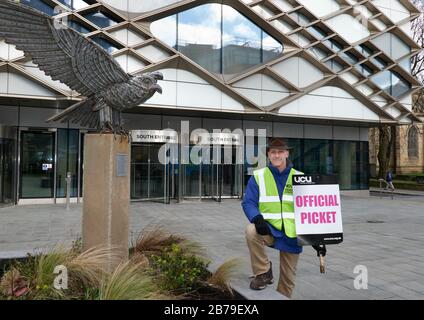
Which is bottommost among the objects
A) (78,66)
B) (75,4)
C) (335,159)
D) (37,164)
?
(37,164)

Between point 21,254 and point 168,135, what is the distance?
11890 millimetres

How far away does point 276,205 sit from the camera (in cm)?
420

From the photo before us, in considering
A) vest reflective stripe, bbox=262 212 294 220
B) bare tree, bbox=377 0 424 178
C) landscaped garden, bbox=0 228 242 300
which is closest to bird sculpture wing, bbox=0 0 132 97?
landscaped garden, bbox=0 228 242 300

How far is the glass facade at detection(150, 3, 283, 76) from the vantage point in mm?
17609

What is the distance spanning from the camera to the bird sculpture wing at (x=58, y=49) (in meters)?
4.31

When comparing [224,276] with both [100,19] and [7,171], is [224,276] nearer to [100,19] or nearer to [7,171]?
[7,171]

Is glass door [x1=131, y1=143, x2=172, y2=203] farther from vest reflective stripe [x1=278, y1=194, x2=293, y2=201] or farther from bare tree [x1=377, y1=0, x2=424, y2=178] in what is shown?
bare tree [x1=377, y1=0, x2=424, y2=178]

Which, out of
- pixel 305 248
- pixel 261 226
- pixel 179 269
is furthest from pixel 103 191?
pixel 305 248

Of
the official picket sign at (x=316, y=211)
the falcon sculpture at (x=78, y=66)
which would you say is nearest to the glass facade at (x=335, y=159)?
the falcon sculpture at (x=78, y=66)

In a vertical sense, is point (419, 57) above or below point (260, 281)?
above

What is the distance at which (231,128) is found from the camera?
20.9m

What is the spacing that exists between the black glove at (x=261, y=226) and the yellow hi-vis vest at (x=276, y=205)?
16 cm

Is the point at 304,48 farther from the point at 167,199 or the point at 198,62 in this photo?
the point at 167,199

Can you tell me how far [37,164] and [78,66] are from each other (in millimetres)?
14012
